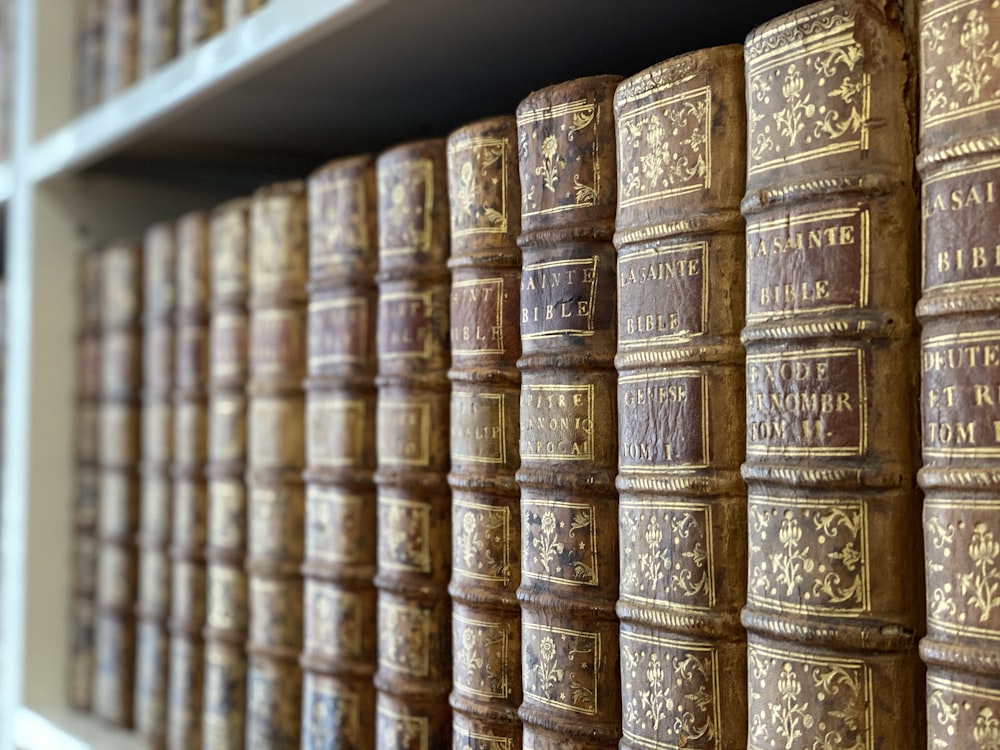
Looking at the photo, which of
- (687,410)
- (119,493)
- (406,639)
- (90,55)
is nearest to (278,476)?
(406,639)

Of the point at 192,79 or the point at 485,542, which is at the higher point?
the point at 192,79

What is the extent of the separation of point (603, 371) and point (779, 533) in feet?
0.46

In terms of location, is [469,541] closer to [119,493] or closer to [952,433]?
[952,433]

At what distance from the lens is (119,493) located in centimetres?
111

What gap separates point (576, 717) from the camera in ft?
2.04

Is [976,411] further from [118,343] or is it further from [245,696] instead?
[118,343]

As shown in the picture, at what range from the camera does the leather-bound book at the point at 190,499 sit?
3.25 ft

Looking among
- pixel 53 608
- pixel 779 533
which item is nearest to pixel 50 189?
pixel 53 608

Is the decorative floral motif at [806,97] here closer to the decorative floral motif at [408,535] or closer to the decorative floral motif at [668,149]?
the decorative floral motif at [668,149]

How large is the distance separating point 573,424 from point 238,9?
0.48m

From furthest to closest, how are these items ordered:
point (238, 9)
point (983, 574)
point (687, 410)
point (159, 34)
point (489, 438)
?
point (159, 34), point (238, 9), point (489, 438), point (687, 410), point (983, 574)

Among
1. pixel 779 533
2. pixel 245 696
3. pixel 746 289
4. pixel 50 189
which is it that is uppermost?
pixel 50 189

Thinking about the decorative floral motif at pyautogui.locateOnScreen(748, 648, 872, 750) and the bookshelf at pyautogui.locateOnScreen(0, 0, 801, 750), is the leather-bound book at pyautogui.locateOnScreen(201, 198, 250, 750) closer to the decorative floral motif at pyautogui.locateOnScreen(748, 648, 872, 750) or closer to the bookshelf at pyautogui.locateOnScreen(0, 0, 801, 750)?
the bookshelf at pyautogui.locateOnScreen(0, 0, 801, 750)

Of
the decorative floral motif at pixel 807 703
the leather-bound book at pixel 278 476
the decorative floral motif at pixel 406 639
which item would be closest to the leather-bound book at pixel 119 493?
the leather-bound book at pixel 278 476
